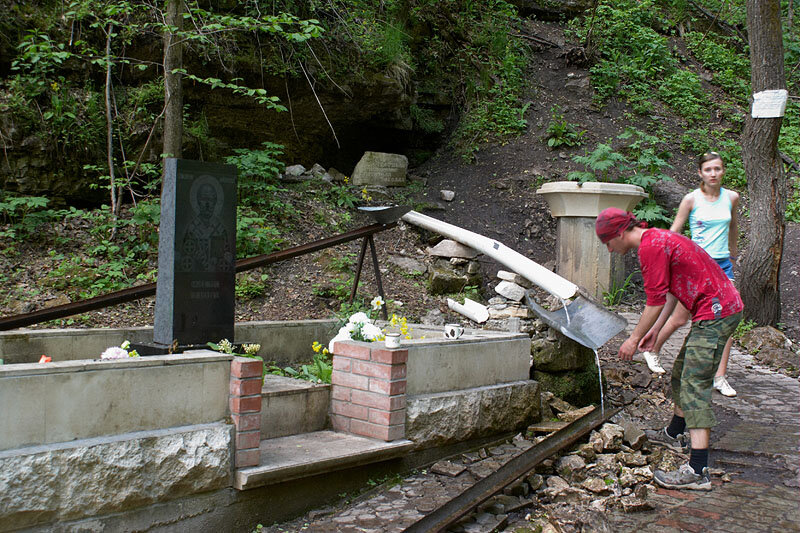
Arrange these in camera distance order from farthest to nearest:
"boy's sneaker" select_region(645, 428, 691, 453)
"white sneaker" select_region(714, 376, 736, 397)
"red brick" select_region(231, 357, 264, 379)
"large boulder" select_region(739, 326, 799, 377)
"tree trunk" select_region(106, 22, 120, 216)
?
"tree trunk" select_region(106, 22, 120, 216)
"large boulder" select_region(739, 326, 799, 377)
"white sneaker" select_region(714, 376, 736, 397)
"boy's sneaker" select_region(645, 428, 691, 453)
"red brick" select_region(231, 357, 264, 379)

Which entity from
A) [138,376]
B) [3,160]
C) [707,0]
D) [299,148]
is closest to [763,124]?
[299,148]

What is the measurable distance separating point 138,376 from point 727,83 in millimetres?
16569

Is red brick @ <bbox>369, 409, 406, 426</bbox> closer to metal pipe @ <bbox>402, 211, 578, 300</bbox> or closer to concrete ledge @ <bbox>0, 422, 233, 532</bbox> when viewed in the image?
concrete ledge @ <bbox>0, 422, 233, 532</bbox>

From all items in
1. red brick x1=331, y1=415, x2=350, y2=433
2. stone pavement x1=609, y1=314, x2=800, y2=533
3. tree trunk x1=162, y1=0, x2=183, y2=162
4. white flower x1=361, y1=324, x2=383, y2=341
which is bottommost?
stone pavement x1=609, y1=314, x2=800, y2=533

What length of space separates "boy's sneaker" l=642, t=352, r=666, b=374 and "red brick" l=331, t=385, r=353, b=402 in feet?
11.9

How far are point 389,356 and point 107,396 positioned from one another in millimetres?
1730

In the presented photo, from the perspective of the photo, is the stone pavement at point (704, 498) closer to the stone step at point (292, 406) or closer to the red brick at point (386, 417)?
the red brick at point (386, 417)

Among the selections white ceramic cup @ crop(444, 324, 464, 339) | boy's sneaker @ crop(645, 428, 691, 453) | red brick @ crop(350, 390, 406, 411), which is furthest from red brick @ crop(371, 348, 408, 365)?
boy's sneaker @ crop(645, 428, 691, 453)

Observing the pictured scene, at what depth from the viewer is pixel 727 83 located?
16031 mm

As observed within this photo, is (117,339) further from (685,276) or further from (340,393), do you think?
(685,276)

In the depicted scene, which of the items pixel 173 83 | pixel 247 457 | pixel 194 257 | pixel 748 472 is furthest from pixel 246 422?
pixel 173 83

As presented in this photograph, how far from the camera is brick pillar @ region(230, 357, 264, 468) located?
3.55 metres

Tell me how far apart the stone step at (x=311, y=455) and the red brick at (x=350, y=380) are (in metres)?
0.33

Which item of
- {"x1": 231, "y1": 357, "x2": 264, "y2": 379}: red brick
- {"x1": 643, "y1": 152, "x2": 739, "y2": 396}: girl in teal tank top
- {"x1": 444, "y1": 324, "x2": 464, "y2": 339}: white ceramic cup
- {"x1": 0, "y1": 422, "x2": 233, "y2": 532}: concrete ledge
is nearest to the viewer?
{"x1": 0, "y1": 422, "x2": 233, "y2": 532}: concrete ledge
